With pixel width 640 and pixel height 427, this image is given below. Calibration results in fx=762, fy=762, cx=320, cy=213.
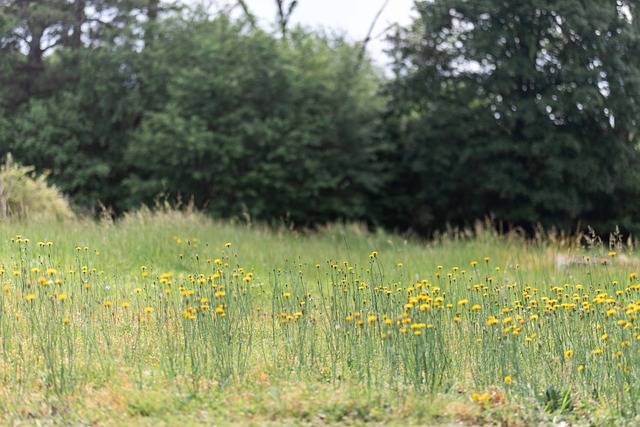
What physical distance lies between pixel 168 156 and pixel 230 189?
6.63ft

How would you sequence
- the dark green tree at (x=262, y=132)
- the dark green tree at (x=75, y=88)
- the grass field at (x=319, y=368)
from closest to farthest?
the grass field at (x=319, y=368) < the dark green tree at (x=262, y=132) < the dark green tree at (x=75, y=88)

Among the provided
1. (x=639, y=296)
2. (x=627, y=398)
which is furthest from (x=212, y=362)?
(x=639, y=296)

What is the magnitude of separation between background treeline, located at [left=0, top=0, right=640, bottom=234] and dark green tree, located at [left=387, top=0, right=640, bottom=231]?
0.05m

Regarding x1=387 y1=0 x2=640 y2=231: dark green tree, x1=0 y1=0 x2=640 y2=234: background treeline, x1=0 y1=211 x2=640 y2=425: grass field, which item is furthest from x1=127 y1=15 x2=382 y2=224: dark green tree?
x1=0 y1=211 x2=640 y2=425: grass field

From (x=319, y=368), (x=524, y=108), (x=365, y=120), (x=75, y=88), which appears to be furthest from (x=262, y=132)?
(x=319, y=368)

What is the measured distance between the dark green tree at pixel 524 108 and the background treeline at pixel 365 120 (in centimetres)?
5

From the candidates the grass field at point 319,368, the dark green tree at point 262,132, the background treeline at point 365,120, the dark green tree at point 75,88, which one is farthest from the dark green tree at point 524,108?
the grass field at point 319,368

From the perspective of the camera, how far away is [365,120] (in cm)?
2198

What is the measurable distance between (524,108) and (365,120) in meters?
4.62

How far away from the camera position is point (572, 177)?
65.0 ft

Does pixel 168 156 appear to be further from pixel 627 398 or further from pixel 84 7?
pixel 627 398

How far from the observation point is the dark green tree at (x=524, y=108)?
19.4 meters

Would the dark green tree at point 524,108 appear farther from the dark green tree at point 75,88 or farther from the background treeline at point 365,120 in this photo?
the dark green tree at point 75,88

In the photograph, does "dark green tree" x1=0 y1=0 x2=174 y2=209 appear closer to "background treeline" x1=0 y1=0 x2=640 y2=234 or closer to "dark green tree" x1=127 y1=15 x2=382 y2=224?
"background treeline" x1=0 y1=0 x2=640 y2=234
